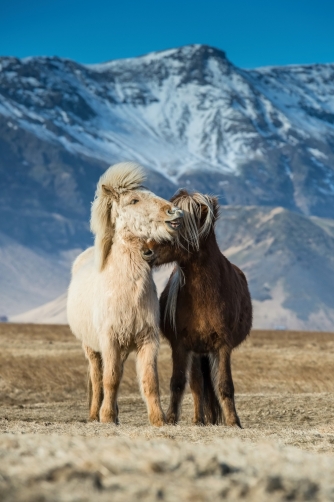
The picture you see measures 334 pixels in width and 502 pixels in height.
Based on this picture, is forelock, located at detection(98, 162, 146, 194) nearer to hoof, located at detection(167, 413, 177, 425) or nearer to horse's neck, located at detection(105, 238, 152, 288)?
horse's neck, located at detection(105, 238, 152, 288)

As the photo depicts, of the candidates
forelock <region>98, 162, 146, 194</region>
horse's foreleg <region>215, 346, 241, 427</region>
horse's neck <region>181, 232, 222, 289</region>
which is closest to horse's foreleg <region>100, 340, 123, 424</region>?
horse's foreleg <region>215, 346, 241, 427</region>

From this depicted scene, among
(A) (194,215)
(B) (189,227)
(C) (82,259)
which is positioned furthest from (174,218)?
(C) (82,259)

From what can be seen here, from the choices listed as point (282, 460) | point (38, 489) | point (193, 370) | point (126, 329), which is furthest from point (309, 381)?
point (38, 489)

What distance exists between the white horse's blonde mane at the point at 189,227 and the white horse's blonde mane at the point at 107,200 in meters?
0.61

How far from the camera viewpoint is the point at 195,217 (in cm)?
1133

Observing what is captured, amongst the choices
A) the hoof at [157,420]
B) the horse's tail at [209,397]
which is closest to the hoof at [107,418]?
the hoof at [157,420]

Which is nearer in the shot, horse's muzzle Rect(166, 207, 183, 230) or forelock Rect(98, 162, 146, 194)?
horse's muzzle Rect(166, 207, 183, 230)

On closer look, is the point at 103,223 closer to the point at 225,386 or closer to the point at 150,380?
the point at 150,380

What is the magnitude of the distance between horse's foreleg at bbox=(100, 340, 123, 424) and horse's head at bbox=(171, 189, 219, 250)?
1526 millimetres

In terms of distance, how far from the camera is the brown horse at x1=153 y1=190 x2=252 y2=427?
35.7ft

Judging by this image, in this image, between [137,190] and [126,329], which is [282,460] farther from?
[137,190]

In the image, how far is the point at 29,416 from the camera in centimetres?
1419

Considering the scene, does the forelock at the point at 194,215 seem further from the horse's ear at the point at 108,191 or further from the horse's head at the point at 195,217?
the horse's ear at the point at 108,191

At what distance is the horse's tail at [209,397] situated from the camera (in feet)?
37.4
